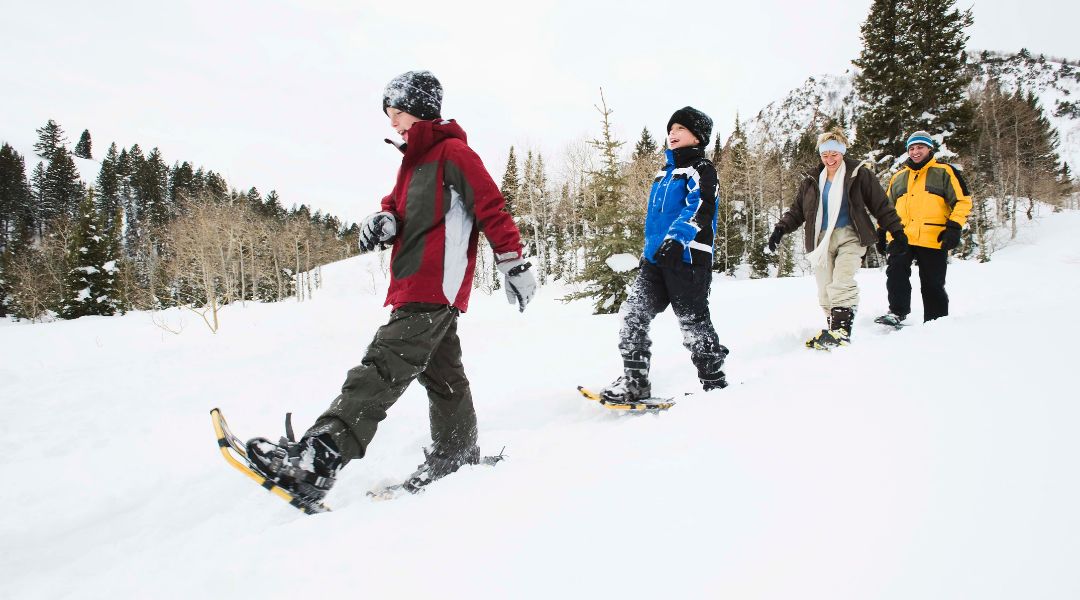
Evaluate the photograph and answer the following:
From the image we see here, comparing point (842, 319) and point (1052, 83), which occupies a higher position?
point (1052, 83)

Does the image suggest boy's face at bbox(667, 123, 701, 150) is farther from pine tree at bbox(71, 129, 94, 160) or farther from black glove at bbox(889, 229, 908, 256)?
pine tree at bbox(71, 129, 94, 160)

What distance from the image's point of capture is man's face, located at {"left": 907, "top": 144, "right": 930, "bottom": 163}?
14.6 feet

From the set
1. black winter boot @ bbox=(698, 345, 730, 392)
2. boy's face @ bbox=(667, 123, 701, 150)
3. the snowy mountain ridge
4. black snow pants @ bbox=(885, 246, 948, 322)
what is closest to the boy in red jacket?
black winter boot @ bbox=(698, 345, 730, 392)

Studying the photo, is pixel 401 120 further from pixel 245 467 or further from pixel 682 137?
pixel 682 137

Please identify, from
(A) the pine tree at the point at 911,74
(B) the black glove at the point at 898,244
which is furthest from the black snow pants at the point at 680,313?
(A) the pine tree at the point at 911,74

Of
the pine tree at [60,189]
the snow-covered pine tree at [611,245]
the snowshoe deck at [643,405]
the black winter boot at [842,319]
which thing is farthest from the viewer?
the pine tree at [60,189]

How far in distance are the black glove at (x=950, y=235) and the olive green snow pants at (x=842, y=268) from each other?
0.92m

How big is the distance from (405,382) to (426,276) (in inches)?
19.9

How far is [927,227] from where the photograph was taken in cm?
442

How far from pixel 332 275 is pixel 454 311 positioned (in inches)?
2571

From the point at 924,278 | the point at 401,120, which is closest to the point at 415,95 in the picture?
the point at 401,120

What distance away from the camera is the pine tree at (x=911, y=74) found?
2044 cm

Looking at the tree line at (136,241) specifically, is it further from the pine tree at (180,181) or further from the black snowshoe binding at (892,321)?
the black snowshoe binding at (892,321)

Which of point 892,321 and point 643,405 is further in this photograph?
point 892,321
